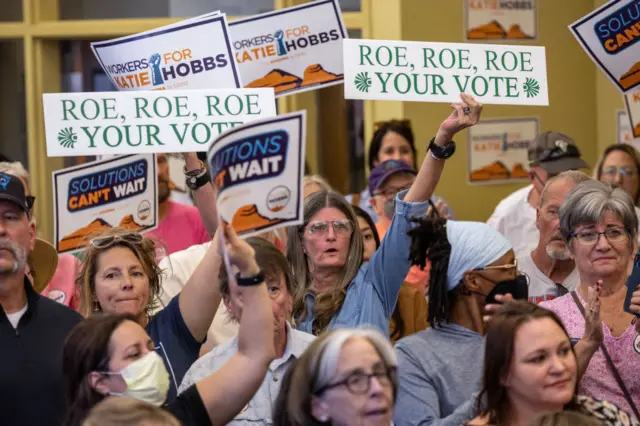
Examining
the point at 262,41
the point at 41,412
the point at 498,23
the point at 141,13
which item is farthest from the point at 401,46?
Answer: the point at 141,13

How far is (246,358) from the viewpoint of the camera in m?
3.09

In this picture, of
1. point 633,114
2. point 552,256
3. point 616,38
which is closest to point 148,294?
point 552,256

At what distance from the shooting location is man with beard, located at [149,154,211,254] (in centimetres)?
570

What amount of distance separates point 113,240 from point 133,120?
0.45 metres

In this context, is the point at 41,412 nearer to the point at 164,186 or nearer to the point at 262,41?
the point at 262,41

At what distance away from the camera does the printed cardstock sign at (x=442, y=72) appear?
4375mm

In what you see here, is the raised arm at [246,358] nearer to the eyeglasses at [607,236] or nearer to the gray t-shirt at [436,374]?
the gray t-shirt at [436,374]

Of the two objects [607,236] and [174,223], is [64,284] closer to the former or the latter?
[174,223]

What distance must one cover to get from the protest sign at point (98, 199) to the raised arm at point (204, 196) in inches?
16.1

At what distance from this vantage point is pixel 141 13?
7793mm

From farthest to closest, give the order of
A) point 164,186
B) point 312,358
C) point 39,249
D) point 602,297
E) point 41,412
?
1. point 164,186
2. point 39,249
3. point 602,297
4. point 41,412
5. point 312,358

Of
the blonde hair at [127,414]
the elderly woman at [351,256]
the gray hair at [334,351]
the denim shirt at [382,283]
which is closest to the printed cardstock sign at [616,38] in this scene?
the elderly woman at [351,256]

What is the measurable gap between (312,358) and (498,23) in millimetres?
4936

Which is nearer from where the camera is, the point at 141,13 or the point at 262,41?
the point at 262,41
